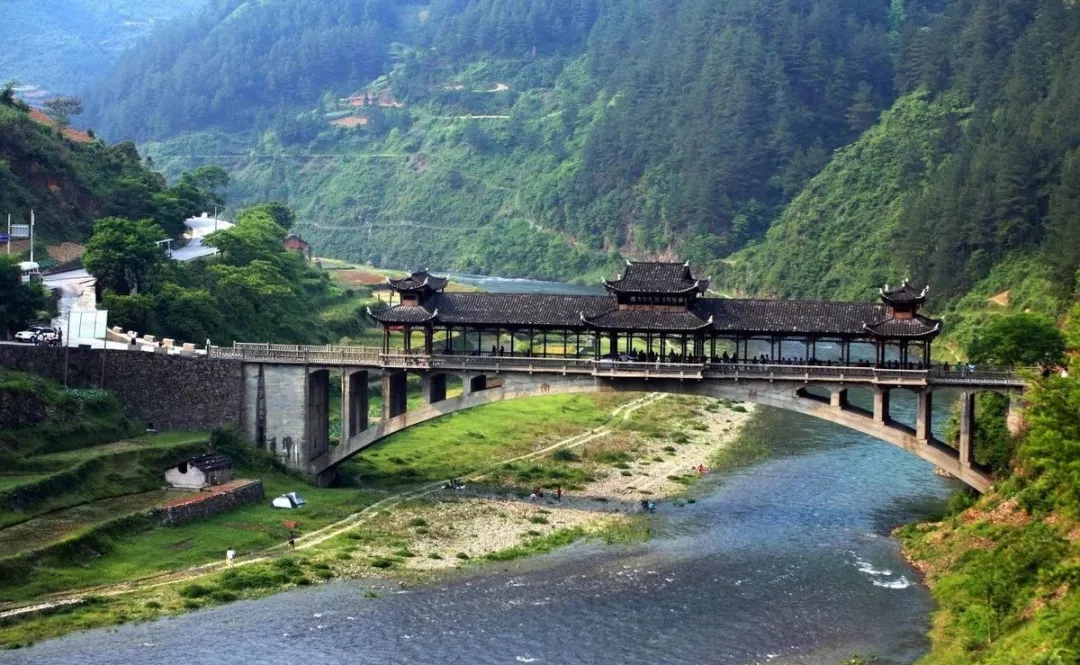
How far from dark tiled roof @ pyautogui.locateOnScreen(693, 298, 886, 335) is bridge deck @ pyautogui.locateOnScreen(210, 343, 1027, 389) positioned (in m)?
1.79

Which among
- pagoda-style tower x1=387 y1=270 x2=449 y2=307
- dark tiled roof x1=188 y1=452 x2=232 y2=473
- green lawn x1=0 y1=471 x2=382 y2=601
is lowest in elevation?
green lawn x1=0 y1=471 x2=382 y2=601

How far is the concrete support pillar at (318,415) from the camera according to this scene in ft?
259

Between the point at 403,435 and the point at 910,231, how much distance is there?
6226 cm

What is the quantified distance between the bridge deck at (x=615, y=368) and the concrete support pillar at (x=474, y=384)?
0.73 metres

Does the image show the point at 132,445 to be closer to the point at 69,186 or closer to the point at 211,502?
the point at 211,502

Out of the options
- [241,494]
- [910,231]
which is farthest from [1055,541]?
[910,231]

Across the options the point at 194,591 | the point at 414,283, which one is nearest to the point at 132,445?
the point at 414,283

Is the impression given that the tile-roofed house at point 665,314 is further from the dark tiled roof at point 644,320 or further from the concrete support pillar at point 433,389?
the concrete support pillar at point 433,389

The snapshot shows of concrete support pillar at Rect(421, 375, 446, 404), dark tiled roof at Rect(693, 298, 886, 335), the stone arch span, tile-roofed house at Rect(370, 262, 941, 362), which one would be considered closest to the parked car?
the stone arch span

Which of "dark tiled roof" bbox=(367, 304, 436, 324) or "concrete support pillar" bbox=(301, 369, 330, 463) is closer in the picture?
"dark tiled roof" bbox=(367, 304, 436, 324)

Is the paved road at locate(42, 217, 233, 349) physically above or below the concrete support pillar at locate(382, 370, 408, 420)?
above

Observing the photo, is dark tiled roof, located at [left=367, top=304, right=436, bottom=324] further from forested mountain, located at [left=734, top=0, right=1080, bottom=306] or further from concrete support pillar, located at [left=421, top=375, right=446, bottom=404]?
forested mountain, located at [left=734, top=0, right=1080, bottom=306]

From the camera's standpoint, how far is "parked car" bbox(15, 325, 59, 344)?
80.3 meters

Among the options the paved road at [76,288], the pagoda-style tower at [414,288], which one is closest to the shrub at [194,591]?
the pagoda-style tower at [414,288]
